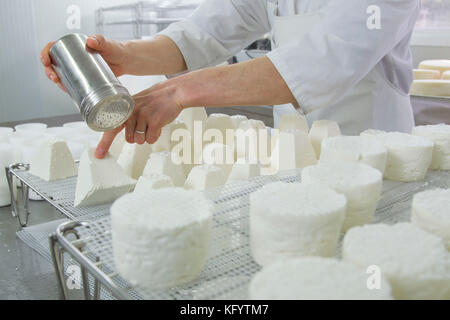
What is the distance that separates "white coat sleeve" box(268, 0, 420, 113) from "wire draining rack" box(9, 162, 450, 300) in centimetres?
26

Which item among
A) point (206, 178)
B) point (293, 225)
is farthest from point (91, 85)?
point (293, 225)

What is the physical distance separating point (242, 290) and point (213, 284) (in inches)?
2.0

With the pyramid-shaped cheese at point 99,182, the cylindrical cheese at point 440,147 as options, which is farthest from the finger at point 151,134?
the cylindrical cheese at point 440,147

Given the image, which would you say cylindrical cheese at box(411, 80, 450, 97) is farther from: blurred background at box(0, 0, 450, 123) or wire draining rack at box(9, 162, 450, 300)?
wire draining rack at box(9, 162, 450, 300)

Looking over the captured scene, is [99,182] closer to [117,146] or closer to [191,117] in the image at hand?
[117,146]

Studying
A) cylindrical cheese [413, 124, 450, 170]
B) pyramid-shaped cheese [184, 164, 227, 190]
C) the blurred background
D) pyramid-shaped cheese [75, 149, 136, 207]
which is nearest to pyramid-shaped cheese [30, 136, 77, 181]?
pyramid-shaped cheese [75, 149, 136, 207]

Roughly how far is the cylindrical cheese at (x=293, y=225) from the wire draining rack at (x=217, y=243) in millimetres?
48

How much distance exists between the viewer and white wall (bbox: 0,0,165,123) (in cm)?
336

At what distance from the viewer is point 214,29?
177 cm

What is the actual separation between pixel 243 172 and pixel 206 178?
10 centimetres

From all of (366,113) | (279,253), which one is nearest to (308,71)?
(366,113)

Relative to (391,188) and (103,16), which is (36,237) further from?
(103,16)

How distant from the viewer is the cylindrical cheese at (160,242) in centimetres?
61

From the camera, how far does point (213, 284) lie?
2.12ft
